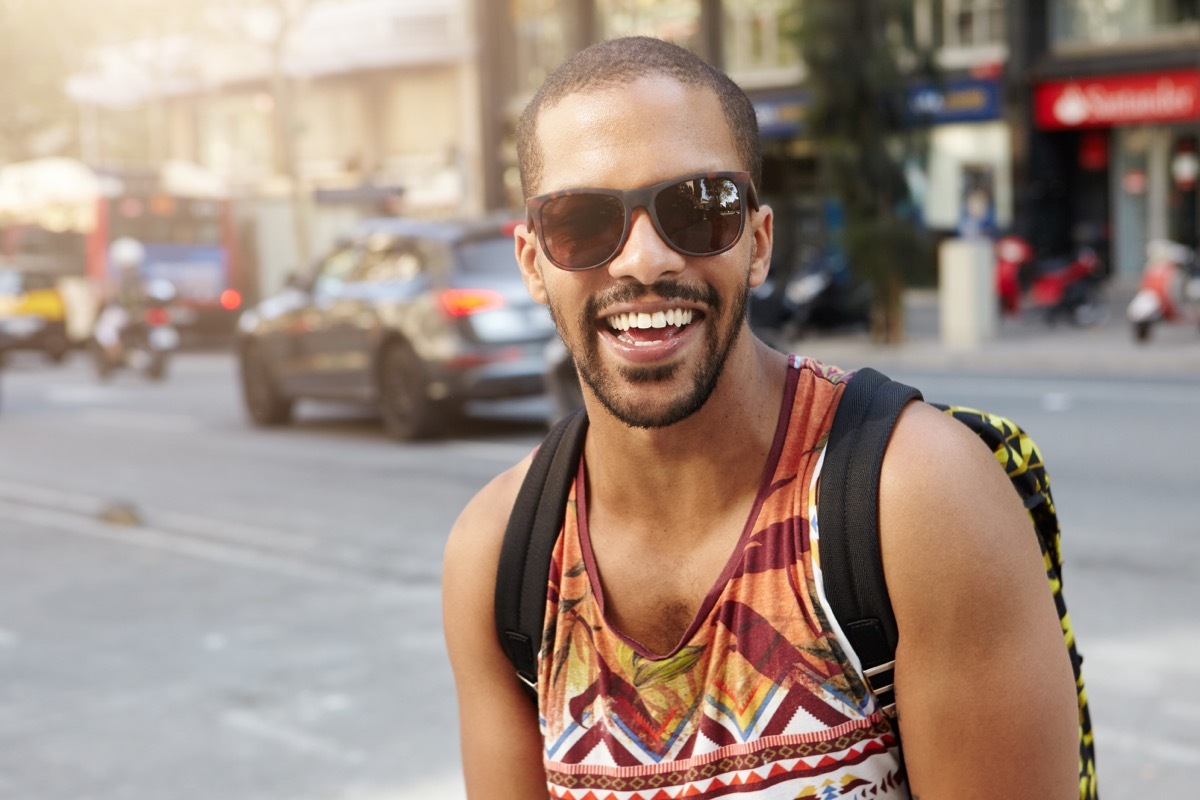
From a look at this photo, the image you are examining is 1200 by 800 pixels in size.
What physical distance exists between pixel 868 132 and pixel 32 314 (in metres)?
16.7

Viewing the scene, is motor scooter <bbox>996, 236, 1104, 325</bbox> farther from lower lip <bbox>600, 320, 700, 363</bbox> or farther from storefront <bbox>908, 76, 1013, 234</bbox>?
lower lip <bbox>600, 320, 700, 363</bbox>

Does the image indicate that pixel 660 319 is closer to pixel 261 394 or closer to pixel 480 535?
pixel 480 535

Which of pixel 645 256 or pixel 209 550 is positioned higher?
pixel 645 256

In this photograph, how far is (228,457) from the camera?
12.6 metres

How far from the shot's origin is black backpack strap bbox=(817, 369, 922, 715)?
1.81m

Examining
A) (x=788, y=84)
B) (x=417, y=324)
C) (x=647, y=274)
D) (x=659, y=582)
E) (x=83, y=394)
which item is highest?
(x=788, y=84)

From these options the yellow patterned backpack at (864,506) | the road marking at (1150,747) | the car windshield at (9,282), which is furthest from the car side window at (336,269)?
the car windshield at (9,282)

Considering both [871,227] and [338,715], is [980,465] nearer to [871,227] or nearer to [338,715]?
[338,715]

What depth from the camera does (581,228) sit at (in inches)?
78.1

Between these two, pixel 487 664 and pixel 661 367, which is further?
pixel 487 664

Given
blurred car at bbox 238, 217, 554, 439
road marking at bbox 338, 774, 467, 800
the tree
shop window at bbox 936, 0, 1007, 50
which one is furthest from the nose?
shop window at bbox 936, 0, 1007, 50

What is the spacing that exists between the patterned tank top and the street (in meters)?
0.22

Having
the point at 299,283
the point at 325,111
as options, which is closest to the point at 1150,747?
the point at 299,283

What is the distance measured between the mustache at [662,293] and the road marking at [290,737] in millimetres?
3271
